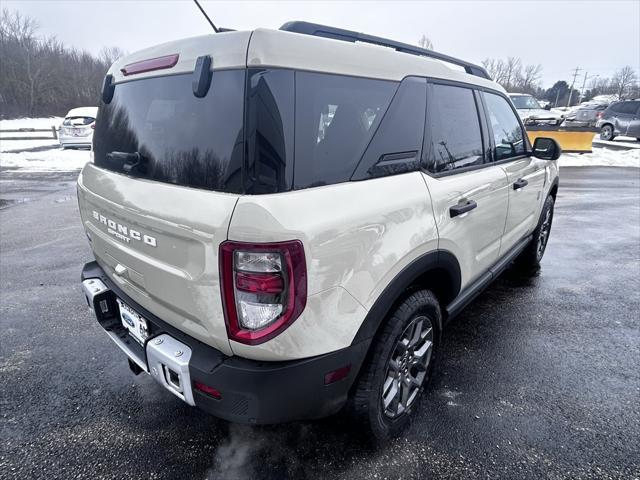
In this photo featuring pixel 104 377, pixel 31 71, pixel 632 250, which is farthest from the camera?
pixel 31 71

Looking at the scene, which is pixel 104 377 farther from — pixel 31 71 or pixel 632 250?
pixel 31 71

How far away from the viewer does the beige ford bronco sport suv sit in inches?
54.8

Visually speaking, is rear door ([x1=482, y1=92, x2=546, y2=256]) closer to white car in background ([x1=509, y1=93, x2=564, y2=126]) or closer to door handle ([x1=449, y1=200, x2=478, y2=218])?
door handle ([x1=449, y1=200, x2=478, y2=218])

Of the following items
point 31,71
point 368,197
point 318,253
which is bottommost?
point 318,253

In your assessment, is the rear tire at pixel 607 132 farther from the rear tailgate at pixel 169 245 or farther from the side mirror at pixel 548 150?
the rear tailgate at pixel 169 245

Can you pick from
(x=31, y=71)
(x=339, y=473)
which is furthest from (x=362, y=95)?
(x=31, y=71)

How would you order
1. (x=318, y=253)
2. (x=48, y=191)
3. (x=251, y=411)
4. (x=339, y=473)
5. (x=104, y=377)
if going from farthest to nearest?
(x=48, y=191)
(x=104, y=377)
(x=339, y=473)
(x=251, y=411)
(x=318, y=253)

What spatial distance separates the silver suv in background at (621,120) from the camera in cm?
1855

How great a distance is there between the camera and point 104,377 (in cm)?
263

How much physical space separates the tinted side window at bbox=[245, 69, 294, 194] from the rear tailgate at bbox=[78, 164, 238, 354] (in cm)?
12

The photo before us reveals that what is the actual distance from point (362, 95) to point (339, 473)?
182 centimetres

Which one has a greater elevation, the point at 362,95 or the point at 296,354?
the point at 362,95

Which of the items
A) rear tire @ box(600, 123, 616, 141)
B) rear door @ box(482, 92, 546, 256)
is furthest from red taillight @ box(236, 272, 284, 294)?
rear tire @ box(600, 123, 616, 141)

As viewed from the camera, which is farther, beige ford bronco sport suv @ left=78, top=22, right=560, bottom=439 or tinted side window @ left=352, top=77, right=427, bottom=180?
tinted side window @ left=352, top=77, right=427, bottom=180
